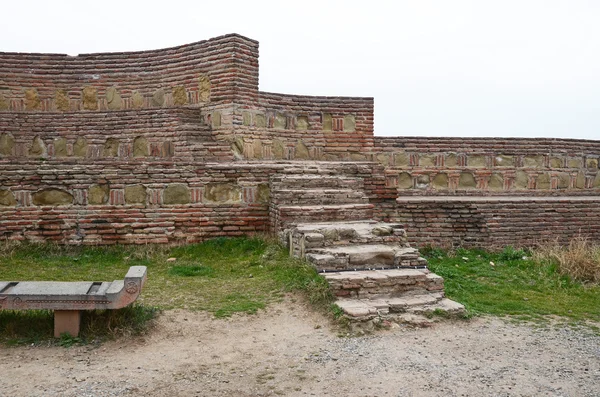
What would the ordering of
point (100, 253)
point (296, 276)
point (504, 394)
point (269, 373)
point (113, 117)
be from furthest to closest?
point (113, 117) < point (100, 253) < point (296, 276) < point (269, 373) < point (504, 394)

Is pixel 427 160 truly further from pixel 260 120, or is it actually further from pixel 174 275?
pixel 174 275

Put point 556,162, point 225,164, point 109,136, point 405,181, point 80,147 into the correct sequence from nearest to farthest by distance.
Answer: point 225,164, point 109,136, point 80,147, point 405,181, point 556,162

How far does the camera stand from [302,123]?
11500 millimetres

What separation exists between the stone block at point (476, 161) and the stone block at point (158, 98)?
7.25 m

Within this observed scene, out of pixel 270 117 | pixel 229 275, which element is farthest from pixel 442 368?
pixel 270 117

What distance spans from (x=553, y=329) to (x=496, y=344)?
83 centimetres

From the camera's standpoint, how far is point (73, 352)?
4.43 meters

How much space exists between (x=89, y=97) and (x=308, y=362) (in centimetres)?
915

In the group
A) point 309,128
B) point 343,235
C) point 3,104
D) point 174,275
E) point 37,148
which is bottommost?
point 174,275

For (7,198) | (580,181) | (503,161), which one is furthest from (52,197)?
(580,181)

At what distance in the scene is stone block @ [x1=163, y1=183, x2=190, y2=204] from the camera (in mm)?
8117

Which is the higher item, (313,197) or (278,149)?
(278,149)

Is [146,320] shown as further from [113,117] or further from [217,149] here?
[113,117]

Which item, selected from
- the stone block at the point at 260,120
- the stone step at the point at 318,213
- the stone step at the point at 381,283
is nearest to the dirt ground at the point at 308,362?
the stone step at the point at 381,283
